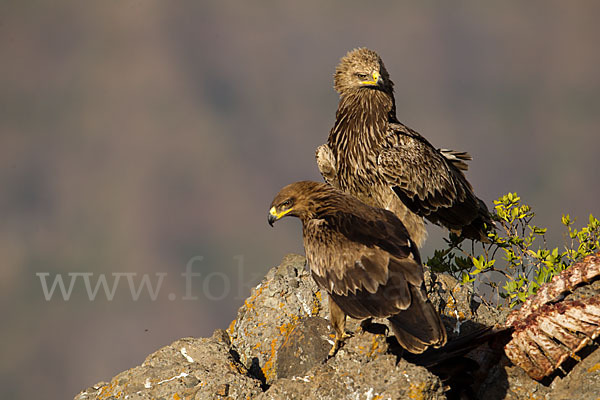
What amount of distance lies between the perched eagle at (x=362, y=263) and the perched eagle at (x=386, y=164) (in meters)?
2.47

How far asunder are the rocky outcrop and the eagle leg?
16cm

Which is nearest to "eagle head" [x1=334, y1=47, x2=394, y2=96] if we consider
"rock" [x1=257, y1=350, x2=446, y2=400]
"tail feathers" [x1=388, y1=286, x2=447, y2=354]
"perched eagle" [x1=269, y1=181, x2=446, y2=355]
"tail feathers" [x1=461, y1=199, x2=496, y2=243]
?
"tail feathers" [x1=461, y1=199, x2=496, y2=243]

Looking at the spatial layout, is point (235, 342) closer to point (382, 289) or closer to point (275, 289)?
point (275, 289)

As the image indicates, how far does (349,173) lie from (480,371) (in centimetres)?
458

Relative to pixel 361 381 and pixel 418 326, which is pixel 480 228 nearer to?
pixel 418 326

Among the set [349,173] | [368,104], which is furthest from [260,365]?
[368,104]

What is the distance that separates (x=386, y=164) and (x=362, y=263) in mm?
3557

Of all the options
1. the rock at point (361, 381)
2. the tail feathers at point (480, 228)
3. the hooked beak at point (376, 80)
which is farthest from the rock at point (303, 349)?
the hooked beak at point (376, 80)

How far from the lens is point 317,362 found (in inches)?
276

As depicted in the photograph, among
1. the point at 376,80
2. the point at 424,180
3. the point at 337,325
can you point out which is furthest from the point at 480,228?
the point at 337,325

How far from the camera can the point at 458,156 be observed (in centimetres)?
1161

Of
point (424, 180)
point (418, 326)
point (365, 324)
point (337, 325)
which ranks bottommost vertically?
point (337, 325)

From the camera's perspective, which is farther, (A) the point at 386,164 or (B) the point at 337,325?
(A) the point at 386,164

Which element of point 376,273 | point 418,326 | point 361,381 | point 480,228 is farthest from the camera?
point 480,228
